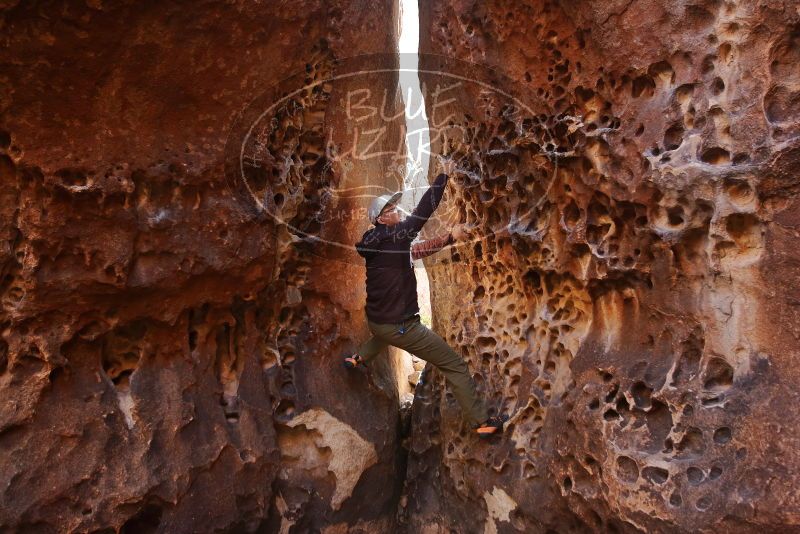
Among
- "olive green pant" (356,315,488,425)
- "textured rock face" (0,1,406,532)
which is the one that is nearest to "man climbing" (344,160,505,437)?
"olive green pant" (356,315,488,425)

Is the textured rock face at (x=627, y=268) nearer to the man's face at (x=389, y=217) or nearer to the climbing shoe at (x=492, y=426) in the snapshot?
the climbing shoe at (x=492, y=426)

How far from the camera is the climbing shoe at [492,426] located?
3.47 metres

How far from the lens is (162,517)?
3.14 m

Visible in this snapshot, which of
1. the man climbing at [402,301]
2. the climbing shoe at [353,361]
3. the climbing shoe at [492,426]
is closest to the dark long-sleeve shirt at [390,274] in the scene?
the man climbing at [402,301]

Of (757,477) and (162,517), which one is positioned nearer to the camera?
(757,477)

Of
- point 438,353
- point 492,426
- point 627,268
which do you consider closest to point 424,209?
point 438,353

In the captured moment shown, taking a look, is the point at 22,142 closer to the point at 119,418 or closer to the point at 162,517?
the point at 119,418

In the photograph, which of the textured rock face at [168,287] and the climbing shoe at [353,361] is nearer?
the textured rock face at [168,287]

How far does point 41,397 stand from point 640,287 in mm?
2772

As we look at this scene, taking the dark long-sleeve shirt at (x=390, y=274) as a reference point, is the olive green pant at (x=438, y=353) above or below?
below

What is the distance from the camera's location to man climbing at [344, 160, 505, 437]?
3.45 meters

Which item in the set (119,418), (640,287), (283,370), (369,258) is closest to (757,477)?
(640,287)

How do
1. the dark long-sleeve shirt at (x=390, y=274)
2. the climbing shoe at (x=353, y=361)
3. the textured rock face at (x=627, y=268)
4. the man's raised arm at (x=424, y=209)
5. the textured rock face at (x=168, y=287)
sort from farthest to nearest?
the climbing shoe at (x=353, y=361) < the dark long-sleeve shirt at (x=390, y=274) < the man's raised arm at (x=424, y=209) < the textured rock face at (x=168, y=287) < the textured rock face at (x=627, y=268)

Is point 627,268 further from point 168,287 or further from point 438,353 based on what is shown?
point 168,287
